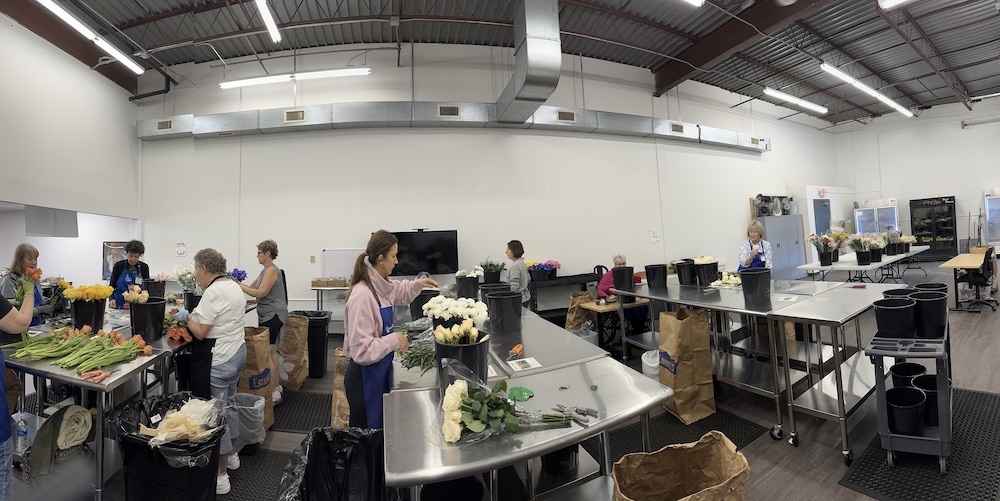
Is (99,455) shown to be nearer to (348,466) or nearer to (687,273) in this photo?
(348,466)

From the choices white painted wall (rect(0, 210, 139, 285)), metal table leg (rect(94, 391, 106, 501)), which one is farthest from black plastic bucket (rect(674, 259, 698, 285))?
white painted wall (rect(0, 210, 139, 285))

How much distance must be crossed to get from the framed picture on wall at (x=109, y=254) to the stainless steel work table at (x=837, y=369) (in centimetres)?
842

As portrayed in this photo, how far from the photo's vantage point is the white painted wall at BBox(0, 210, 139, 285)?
5043 millimetres

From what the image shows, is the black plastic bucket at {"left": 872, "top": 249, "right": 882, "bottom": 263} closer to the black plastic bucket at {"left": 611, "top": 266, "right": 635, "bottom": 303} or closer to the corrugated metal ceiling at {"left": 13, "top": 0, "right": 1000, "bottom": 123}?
the corrugated metal ceiling at {"left": 13, "top": 0, "right": 1000, "bottom": 123}

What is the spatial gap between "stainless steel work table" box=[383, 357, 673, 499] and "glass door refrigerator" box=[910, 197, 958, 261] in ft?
46.5

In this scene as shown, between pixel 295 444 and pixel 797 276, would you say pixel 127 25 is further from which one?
pixel 797 276

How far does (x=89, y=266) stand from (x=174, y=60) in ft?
11.5

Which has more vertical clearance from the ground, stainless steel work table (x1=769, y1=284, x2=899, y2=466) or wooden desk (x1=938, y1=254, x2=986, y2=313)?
wooden desk (x1=938, y1=254, x2=986, y2=313)

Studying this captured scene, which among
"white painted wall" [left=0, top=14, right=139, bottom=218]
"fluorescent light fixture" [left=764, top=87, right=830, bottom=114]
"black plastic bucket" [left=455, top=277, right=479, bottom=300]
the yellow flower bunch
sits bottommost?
"black plastic bucket" [left=455, top=277, right=479, bottom=300]

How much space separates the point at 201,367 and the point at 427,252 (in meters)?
→ 3.63

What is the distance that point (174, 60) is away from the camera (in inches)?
239

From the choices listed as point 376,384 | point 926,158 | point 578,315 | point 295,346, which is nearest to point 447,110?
point 578,315

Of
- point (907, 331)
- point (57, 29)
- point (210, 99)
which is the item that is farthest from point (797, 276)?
point (57, 29)

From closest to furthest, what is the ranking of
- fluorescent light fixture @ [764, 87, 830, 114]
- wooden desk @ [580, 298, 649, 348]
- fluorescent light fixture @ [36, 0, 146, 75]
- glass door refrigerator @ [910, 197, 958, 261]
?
fluorescent light fixture @ [36, 0, 146, 75]
wooden desk @ [580, 298, 649, 348]
fluorescent light fixture @ [764, 87, 830, 114]
glass door refrigerator @ [910, 197, 958, 261]
